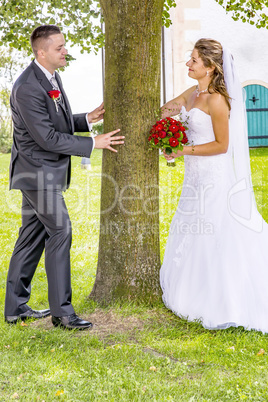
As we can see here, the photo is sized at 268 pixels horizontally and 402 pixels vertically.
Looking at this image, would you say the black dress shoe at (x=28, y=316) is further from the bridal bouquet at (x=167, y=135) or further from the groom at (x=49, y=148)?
the bridal bouquet at (x=167, y=135)

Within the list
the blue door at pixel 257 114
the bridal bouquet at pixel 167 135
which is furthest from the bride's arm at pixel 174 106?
the blue door at pixel 257 114

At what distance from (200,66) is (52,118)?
137 cm

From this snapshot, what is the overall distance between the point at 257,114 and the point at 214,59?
17060mm

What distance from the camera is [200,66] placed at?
14.8 ft

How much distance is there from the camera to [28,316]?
4.62 meters

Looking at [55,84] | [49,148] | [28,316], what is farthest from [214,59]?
[28,316]

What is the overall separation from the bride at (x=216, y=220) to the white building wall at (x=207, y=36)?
12.9m

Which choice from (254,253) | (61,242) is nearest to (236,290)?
(254,253)

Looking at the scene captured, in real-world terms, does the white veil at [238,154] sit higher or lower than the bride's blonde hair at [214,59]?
lower

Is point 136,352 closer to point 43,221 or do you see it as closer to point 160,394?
point 160,394

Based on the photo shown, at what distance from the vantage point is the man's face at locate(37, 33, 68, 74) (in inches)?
164

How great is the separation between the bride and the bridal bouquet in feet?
0.41

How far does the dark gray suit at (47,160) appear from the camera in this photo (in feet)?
13.5

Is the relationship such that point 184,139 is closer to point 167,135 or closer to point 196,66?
point 167,135
